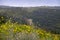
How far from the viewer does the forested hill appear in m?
Result: 6.76

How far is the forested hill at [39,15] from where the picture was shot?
6762 mm

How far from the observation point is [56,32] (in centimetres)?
656

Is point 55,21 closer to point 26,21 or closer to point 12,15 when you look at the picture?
point 26,21

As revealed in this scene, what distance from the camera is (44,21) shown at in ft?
22.9

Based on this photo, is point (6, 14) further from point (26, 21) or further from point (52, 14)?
point (52, 14)

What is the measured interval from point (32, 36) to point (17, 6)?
315cm

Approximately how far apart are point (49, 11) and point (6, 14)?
4.40 ft

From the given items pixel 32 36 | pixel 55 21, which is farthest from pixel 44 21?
pixel 32 36

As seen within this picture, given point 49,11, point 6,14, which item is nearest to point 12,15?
point 6,14

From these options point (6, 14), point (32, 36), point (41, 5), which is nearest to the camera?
point (32, 36)

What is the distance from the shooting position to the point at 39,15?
7.14 metres

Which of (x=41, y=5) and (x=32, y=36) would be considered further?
(x=41, y=5)

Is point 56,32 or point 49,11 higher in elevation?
point 49,11

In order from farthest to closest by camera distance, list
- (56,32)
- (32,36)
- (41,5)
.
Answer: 1. (41,5)
2. (56,32)
3. (32,36)
